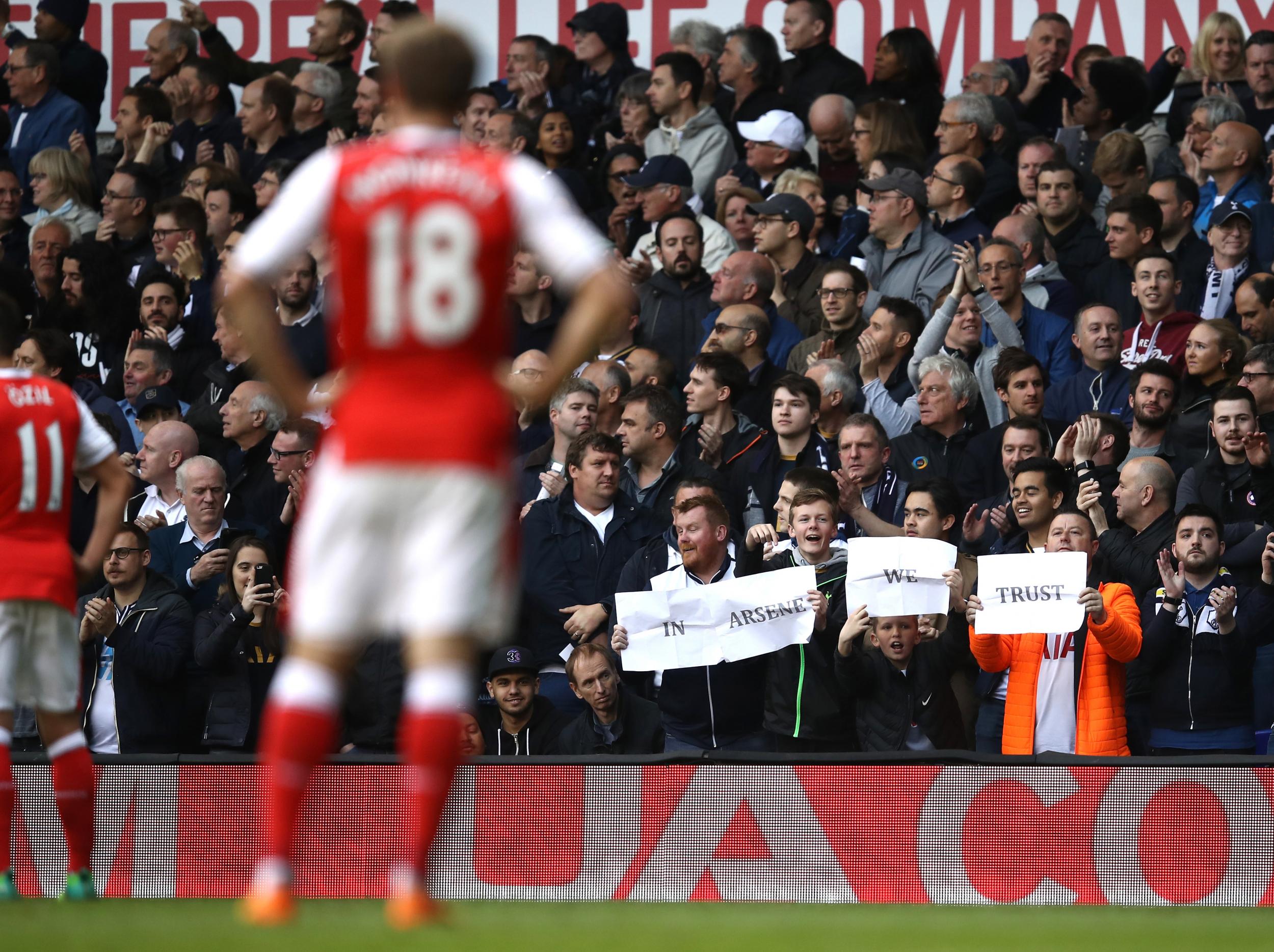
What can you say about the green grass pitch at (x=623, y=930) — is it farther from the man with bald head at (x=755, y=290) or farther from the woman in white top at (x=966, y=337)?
the man with bald head at (x=755, y=290)

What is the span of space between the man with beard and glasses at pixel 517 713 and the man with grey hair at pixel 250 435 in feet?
8.16

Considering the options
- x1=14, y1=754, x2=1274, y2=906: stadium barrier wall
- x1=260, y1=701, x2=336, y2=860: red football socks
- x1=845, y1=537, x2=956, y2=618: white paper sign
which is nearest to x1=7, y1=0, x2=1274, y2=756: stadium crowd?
x1=845, y1=537, x2=956, y2=618: white paper sign

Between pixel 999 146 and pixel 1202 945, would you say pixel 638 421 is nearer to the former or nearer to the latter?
pixel 999 146

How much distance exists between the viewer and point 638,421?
10.9 metres

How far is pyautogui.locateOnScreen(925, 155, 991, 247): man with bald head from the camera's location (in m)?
12.6

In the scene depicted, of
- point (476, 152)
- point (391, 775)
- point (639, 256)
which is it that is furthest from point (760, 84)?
point (476, 152)

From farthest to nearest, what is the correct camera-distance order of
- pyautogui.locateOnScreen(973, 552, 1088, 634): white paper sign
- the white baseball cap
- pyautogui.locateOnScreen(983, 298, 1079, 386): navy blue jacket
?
1. the white baseball cap
2. pyautogui.locateOnScreen(983, 298, 1079, 386): navy blue jacket
3. pyautogui.locateOnScreen(973, 552, 1088, 634): white paper sign

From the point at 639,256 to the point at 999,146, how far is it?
256 cm

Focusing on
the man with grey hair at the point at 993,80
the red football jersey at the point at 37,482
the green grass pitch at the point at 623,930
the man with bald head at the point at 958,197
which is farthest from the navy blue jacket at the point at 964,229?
the red football jersey at the point at 37,482

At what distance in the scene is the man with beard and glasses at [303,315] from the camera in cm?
1288

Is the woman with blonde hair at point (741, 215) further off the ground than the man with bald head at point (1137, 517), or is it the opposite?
the woman with blonde hair at point (741, 215)

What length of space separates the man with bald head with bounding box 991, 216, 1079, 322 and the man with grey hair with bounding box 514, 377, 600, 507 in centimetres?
282

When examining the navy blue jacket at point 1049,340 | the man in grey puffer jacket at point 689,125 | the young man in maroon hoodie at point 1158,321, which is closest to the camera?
Answer: the young man in maroon hoodie at point 1158,321

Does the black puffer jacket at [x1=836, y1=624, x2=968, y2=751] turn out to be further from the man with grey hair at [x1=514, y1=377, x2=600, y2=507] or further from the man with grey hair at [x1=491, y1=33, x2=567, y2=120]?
the man with grey hair at [x1=491, y1=33, x2=567, y2=120]
